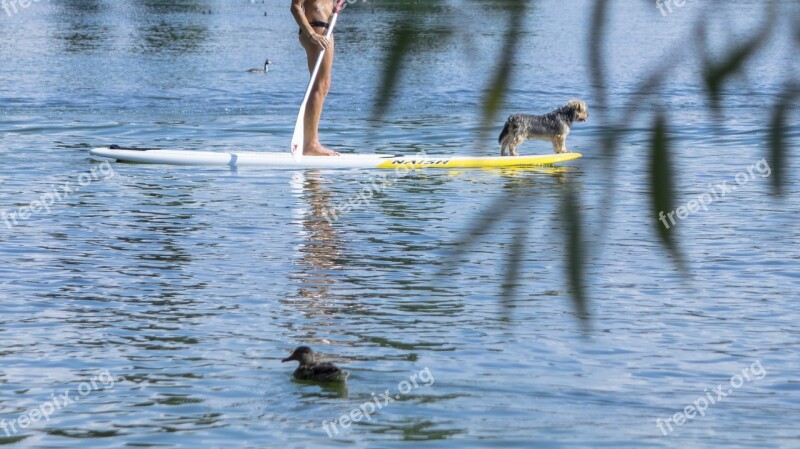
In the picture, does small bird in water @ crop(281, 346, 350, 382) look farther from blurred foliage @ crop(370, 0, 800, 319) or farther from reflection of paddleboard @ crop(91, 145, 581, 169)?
reflection of paddleboard @ crop(91, 145, 581, 169)

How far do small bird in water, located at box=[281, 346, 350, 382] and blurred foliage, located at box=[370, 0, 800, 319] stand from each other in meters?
4.42

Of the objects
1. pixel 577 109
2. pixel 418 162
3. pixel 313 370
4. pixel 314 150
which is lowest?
pixel 313 370

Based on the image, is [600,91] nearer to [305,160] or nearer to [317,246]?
[317,246]

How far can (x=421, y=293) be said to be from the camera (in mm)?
8992

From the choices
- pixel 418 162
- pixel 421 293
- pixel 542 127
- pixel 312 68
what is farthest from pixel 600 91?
pixel 542 127

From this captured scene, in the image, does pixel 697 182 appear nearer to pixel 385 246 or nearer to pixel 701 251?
pixel 701 251

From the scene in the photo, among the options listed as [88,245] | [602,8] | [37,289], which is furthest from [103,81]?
[602,8]

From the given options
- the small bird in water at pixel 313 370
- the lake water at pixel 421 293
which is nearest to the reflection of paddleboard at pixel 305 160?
the lake water at pixel 421 293

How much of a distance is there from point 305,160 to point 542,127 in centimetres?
288

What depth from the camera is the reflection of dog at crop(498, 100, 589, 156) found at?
15.7m

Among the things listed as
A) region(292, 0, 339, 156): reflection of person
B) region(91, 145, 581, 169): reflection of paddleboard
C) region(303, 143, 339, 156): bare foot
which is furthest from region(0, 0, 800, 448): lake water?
region(292, 0, 339, 156): reflection of person

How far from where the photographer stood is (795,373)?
726 cm

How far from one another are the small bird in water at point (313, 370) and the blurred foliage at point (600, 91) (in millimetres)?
4416

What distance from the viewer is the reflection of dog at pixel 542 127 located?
15742 millimetres
